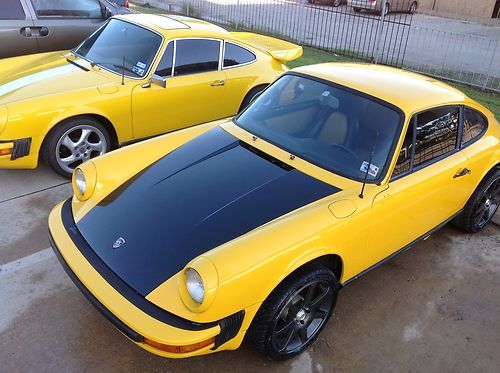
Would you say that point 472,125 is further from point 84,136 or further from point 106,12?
point 106,12

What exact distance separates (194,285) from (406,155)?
184 cm

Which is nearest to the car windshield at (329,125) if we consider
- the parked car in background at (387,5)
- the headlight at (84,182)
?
the headlight at (84,182)

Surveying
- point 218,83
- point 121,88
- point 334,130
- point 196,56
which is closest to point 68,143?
point 121,88

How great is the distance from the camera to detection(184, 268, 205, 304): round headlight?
94.9 inches

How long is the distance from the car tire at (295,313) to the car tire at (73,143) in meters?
2.90

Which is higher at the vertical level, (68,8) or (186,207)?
(68,8)

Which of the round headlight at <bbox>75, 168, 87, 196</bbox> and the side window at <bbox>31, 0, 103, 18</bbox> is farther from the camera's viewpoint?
the side window at <bbox>31, 0, 103, 18</bbox>

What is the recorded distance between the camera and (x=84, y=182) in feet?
10.6

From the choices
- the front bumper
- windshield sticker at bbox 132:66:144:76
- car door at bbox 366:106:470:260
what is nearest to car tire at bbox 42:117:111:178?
windshield sticker at bbox 132:66:144:76

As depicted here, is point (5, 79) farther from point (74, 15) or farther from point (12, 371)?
point (12, 371)

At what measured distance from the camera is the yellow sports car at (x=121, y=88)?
446 centimetres

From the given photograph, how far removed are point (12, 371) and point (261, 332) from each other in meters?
1.48

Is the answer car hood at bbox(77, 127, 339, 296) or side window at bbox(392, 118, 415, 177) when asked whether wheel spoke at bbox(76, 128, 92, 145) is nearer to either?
car hood at bbox(77, 127, 339, 296)

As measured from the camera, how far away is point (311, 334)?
3082 mm
